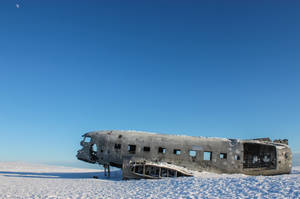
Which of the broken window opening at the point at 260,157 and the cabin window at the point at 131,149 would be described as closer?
the broken window opening at the point at 260,157

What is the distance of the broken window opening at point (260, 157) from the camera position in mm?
23688

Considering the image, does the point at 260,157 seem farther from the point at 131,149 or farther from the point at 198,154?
the point at 131,149

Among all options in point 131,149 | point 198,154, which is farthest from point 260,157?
point 131,149

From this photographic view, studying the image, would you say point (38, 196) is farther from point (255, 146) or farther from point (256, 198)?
point (255, 146)

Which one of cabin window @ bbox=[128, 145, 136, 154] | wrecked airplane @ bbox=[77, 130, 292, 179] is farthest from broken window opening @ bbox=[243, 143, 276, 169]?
cabin window @ bbox=[128, 145, 136, 154]

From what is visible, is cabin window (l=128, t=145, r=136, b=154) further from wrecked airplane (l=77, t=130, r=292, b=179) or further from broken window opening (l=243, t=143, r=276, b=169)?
broken window opening (l=243, t=143, r=276, b=169)

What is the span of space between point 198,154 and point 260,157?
6919 mm

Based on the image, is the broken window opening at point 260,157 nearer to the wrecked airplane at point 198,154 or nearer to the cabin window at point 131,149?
the wrecked airplane at point 198,154

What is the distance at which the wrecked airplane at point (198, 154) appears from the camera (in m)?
23.4

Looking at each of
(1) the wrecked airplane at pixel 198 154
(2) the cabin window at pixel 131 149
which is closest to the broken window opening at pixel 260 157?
(1) the wrecked airplane at pixel 198 154

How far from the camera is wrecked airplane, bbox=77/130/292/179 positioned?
922 inches

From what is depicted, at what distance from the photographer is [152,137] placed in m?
24.5

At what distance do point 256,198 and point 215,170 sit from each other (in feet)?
41.5

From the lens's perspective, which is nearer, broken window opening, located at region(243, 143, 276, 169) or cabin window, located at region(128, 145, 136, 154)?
broken window opening, located at region(243, 143, 276, 169)
